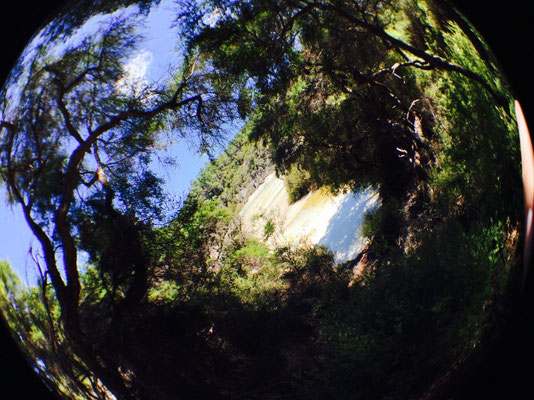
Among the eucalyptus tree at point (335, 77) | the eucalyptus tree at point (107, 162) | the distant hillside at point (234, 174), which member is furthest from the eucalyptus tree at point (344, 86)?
the eucalyptus tree at point (107, 162)

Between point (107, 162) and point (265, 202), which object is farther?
point (265, 202)

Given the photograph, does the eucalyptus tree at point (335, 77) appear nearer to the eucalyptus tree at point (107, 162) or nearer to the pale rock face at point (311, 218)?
the pale rock face at point (311, 218)

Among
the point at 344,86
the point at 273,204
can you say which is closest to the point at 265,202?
the point at 273,204

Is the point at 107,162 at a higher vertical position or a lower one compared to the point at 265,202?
higher

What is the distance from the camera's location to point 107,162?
8.49ft

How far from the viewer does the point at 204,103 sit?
8.81 ft

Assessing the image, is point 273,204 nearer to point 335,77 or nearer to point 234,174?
point 234,174

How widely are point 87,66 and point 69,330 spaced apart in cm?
232

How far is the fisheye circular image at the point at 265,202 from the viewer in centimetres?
254

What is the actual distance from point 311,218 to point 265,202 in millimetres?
421

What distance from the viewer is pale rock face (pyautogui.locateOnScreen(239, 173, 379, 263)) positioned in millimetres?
2600

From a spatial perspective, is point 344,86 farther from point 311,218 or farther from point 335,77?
point 311,218

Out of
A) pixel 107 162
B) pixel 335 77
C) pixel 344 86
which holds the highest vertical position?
pixel 107 162

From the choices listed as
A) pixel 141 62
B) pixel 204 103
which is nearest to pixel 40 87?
pixel 141 62
